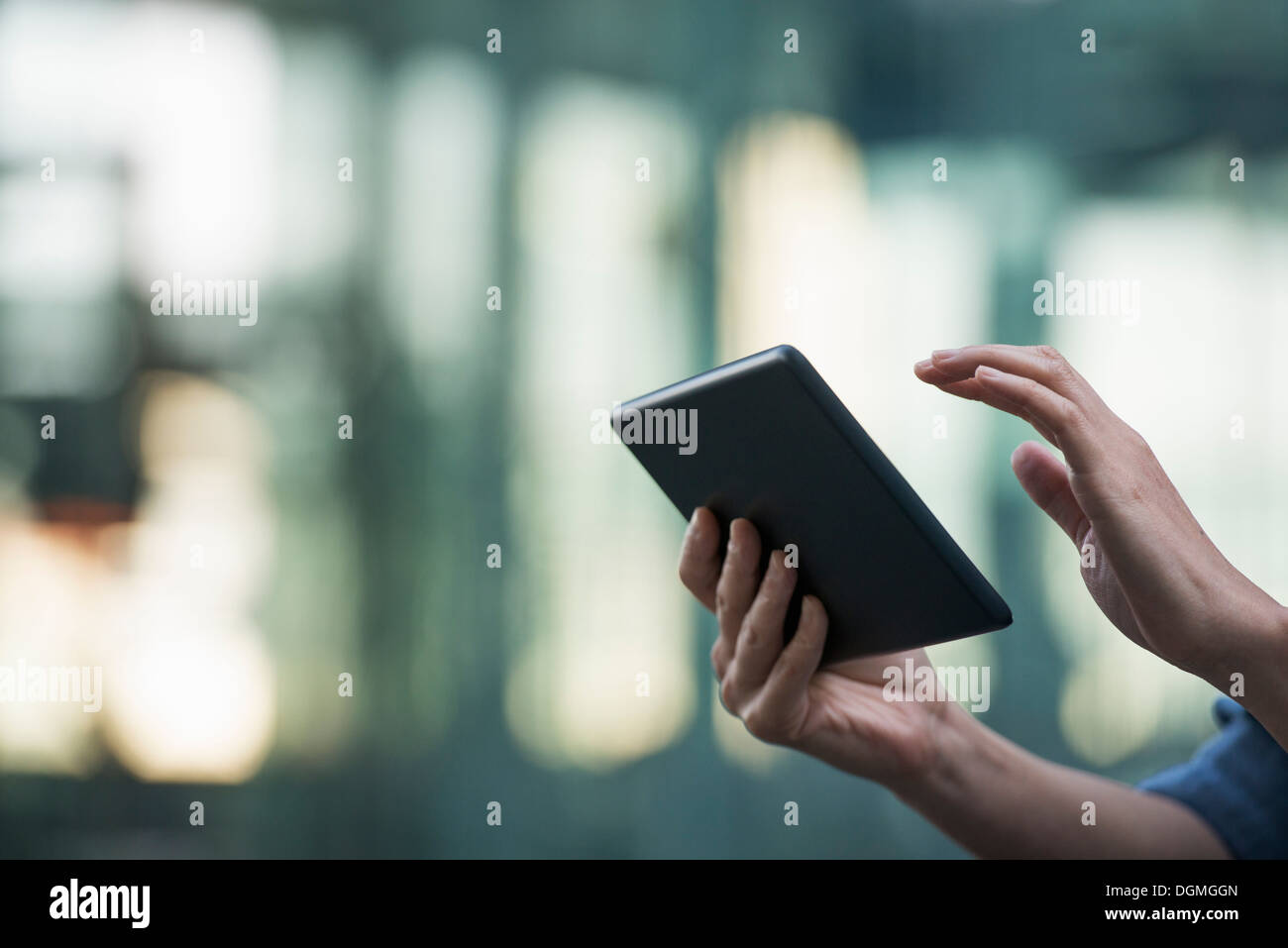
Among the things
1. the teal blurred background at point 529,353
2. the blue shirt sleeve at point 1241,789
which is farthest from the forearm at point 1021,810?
the teal blurred background at point 529,353

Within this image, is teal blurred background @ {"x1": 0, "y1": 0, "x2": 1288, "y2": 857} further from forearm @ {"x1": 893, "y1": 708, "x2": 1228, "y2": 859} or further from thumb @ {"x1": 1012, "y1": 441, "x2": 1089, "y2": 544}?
thumb @ {"x1": 1012, "y1": 441, "x2": 1089, "y2": 544}

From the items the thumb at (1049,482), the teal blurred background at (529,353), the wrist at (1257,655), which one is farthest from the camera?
the teal blurred background at (529,353)

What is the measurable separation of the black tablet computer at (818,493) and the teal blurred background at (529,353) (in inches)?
81.2

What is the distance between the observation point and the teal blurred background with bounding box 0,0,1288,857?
304 cm

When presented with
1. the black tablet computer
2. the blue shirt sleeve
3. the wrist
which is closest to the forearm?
the blue shirt sleeve

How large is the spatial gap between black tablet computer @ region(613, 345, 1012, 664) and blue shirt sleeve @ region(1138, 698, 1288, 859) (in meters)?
0.56

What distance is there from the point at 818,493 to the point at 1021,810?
58cm

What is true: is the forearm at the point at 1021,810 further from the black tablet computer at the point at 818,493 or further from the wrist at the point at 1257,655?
the wrist at the point at 1257,655

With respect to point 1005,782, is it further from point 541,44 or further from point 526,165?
point 541,44

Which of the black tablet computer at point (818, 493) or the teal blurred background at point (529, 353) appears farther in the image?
the teal blurred background at point (529, 353)

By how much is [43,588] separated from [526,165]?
6.51 ft

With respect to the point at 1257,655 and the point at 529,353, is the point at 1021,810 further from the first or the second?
the point at 529,353

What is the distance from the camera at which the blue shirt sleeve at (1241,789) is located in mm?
1278
